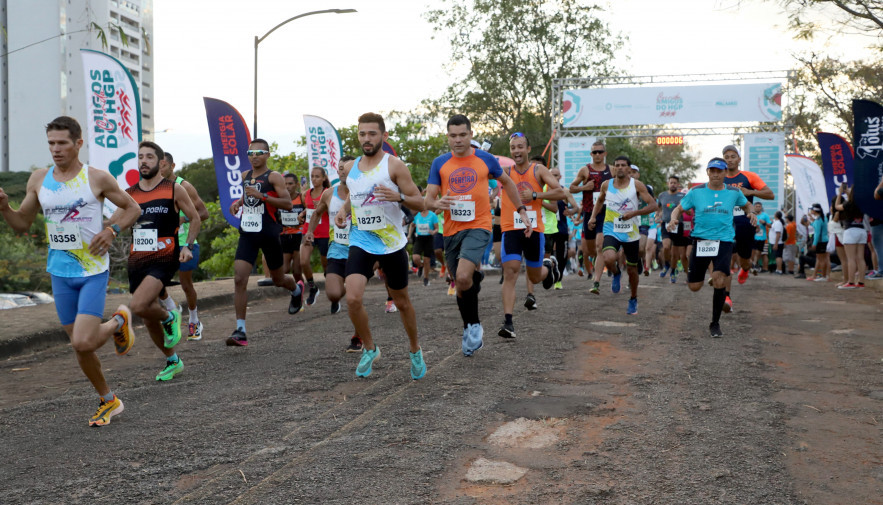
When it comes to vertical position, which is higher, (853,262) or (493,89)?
(493,89)

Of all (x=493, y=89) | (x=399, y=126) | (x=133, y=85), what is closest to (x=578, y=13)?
(x=493, y=89)

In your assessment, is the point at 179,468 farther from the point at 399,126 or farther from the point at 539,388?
the point at 399,126

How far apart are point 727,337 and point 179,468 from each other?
635 cm

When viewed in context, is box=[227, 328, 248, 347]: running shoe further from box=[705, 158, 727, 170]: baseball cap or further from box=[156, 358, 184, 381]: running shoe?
box=[705, 158, 727, 170]: baseball cap

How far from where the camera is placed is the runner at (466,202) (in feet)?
25.0

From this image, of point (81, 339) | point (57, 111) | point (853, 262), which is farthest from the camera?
point (57, 111)

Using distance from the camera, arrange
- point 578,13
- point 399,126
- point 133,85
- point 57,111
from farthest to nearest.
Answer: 1. point 57,111
2. point 578,13
3. point 399,126
4. point 133,85

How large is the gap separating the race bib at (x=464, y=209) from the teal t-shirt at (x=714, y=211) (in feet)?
9.93

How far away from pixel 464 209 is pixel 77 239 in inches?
133

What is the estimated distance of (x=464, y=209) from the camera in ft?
25.3

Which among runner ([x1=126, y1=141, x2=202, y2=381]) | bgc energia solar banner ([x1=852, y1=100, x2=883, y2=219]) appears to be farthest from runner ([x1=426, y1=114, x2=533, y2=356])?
bgc energia solar banner ([x1=852, y1=100, x2=883, y2=219])

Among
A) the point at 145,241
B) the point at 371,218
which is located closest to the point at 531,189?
the point at 371,218

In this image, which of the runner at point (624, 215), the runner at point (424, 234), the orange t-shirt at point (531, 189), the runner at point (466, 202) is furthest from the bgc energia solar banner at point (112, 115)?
the runner at point (624, 215)

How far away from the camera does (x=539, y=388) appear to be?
20.3 feet
